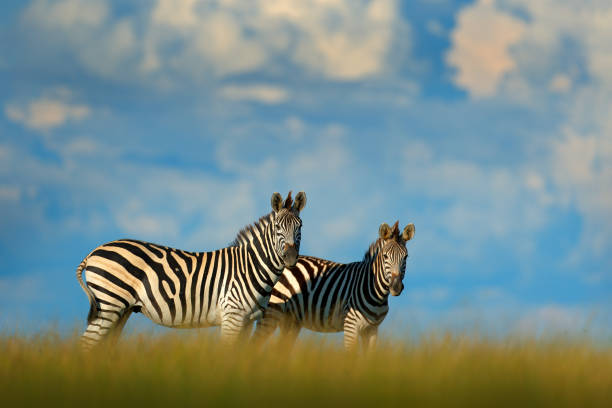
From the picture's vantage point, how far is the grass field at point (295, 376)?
7527 mm

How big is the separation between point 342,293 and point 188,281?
3.60 metres

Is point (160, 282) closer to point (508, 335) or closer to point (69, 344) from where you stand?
point (69, 344)

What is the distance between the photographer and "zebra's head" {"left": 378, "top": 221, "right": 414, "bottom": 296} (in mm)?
13516

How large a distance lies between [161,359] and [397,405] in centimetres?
365

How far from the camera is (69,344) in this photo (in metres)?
11.7

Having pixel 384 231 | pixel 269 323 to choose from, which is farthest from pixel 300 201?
pixel 269 323

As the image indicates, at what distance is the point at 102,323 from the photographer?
13.0 metres

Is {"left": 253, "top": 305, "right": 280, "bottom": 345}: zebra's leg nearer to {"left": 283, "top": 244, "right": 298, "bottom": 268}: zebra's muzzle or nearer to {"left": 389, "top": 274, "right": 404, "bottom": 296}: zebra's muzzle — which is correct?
{"left": 283, "top": 244, "right": 298, "bottom": 268}: zebra's muzzle

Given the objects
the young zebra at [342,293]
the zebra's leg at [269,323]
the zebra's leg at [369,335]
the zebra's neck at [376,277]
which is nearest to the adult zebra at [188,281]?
the young zebra at [342,293]

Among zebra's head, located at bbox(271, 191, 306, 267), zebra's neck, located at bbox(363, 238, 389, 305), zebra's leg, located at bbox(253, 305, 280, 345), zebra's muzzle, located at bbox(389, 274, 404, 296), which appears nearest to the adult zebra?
zebra's head, located at bbox(271, 191, 306, 267)

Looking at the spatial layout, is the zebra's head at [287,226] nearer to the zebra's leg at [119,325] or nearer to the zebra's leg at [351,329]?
the zebra's leg at [351,329]

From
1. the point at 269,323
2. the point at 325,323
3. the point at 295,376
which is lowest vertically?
the point at 295,376

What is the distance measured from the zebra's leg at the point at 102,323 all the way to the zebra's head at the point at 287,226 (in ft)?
11.3

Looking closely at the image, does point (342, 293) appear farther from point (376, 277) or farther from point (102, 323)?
point (102, 323)
